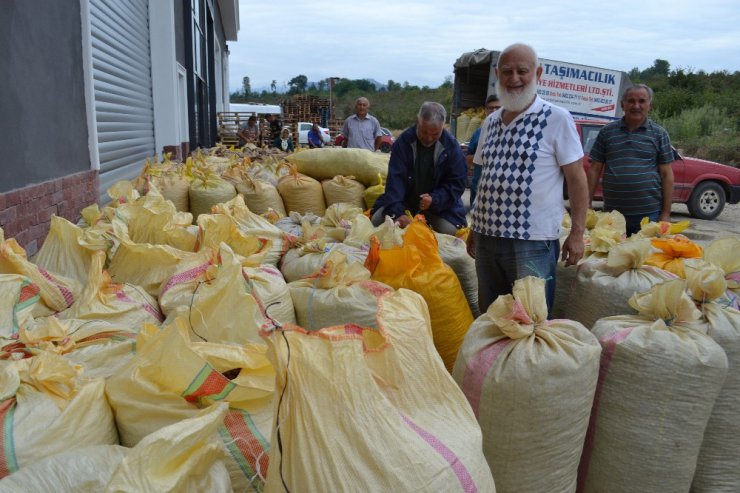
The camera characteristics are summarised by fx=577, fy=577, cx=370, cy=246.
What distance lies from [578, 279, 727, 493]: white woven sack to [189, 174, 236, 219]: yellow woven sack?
12.2ft

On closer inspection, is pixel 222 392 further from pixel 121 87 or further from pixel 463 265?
pixel 121 87

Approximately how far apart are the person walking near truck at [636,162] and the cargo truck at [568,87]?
10.2 metres

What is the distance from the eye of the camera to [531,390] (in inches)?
69.6

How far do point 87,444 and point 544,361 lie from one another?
130cm

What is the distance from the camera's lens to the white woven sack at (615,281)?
99.4 inches

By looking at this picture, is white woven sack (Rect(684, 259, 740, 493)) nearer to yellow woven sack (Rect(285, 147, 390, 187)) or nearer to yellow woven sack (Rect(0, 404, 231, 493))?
yellow woven sack (Rect(0, 404, 231, 493))

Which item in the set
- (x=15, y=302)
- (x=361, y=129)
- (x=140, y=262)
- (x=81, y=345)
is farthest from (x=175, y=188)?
(x=361, y=129)

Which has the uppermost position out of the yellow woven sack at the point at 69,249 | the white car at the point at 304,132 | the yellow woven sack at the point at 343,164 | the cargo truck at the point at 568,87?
the cargo truck at the point at 568,87

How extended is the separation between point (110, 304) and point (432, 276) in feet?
4.58

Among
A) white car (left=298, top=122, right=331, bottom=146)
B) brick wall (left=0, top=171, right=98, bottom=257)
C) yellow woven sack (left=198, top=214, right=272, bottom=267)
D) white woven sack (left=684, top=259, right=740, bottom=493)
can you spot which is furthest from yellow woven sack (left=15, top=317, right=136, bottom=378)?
white car (left=298, top=122, right=331, bottom=146)

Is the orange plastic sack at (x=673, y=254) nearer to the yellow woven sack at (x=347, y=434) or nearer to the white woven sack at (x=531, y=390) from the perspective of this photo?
the white woven sack at (x=531, y=390)

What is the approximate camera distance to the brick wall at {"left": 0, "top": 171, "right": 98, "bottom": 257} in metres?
3.05

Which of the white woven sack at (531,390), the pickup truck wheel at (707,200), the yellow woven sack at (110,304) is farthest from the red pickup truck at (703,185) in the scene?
the yellow woven sack at (110,304)

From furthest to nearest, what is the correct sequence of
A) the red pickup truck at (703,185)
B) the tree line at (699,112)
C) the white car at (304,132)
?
the white car at (304,132) < the tree line at (699,112) < the red pickup truck at (703,185)
